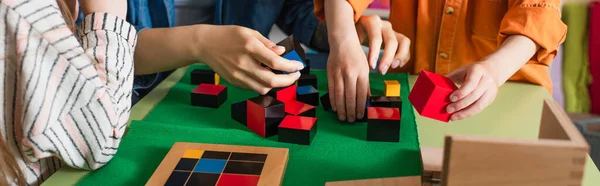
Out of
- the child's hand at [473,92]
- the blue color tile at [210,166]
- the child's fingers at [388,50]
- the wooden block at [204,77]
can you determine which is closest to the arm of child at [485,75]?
the child's hand at [473,92]

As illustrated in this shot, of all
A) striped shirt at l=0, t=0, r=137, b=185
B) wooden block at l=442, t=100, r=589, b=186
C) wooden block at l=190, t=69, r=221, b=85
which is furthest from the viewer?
wooden block at l=190, t=69, r=221, b=85

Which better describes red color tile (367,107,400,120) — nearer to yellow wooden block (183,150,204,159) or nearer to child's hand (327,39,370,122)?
child's hand (327,39,370,122)

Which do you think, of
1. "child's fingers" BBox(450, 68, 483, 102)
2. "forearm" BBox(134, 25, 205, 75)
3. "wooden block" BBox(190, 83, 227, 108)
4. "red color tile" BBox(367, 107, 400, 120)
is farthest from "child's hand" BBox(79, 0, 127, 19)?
"child's fingers" BBox(450, 68, 483, 102)

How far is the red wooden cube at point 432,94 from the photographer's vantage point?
0.71 meters

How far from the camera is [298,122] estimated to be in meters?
0.75

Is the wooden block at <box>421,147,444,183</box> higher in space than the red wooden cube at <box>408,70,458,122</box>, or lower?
lower

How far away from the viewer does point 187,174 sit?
24.4 inches

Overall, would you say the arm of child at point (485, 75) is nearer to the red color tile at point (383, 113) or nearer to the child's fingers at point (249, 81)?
the red color tile at point (383, 113)

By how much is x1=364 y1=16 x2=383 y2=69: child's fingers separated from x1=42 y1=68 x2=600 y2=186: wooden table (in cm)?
13

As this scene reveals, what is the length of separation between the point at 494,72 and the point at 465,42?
0.97 feet

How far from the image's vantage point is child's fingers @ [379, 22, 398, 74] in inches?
35.1

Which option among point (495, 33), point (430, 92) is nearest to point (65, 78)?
point (430, 92)

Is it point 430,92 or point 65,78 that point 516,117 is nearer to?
point 430,92

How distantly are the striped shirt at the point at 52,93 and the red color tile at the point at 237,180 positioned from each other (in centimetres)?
17
